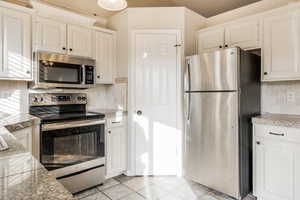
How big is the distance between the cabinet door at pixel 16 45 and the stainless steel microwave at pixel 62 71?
121 mm

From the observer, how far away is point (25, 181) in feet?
1.96

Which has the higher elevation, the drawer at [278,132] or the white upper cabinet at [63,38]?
the white upper cabinet at [63,38]

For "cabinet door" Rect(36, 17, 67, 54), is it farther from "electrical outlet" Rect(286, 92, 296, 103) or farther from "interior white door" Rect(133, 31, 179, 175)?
"electrical outlet" Rect(286, 92, 296, 103)

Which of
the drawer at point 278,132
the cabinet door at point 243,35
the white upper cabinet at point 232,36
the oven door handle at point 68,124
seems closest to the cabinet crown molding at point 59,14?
the oven door handle at point 68,124

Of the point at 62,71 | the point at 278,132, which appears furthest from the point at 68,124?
the point at 278,132

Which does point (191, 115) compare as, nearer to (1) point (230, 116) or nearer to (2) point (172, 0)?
(1) point (230, 116)

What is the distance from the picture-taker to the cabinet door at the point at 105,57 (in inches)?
112

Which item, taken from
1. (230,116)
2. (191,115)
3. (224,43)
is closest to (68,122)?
(191,115)

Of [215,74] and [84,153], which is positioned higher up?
[215,74]

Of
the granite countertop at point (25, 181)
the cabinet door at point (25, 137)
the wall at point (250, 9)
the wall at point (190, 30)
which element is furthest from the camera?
the wall at point (190, 30)

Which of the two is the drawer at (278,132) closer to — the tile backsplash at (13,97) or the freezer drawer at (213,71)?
the freezer drawer at (213,71)

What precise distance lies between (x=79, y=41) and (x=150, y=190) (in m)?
2.21

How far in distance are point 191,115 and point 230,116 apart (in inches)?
20.4

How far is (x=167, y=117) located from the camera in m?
2.74
